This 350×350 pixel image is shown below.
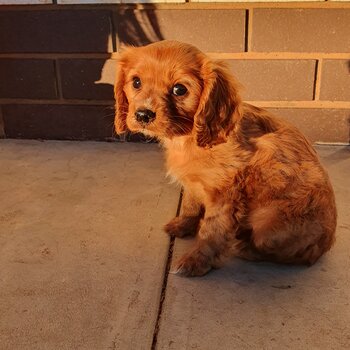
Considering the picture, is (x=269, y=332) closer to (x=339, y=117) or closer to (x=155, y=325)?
(x=155, y=325)

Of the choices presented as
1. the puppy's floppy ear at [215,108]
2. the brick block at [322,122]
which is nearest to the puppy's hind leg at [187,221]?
the puppy's floppy ear at [215,108]

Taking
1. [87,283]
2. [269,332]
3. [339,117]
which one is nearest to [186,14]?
[339,117]

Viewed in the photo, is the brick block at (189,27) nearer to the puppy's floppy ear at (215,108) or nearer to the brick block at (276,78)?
the brick block at (276,78)

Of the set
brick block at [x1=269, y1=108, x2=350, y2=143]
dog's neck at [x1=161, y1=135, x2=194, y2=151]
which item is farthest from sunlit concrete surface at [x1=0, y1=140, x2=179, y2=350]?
brick block at [x1=269, y1=108, x2=350, y2=143]

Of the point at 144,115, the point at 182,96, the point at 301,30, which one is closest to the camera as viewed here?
the point at 144,115

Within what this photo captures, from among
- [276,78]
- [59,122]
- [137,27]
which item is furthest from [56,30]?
[276,78]

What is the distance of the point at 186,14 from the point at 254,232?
2.47 m

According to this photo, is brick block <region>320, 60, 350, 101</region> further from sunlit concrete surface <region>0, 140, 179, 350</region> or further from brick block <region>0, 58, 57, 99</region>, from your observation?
brick block <region>0, 58, 57, 99</region>

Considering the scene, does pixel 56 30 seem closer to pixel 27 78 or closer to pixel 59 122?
pixel 27 78

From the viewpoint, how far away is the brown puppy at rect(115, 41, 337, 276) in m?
2.48

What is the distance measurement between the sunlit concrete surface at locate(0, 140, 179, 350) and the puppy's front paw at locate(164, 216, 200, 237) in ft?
0.24

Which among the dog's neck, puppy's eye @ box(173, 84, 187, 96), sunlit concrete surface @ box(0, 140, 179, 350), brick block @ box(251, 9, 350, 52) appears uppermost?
brick block @ box(251, 9, 350, 52)

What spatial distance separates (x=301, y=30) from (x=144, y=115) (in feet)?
7.89

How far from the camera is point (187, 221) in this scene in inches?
117
